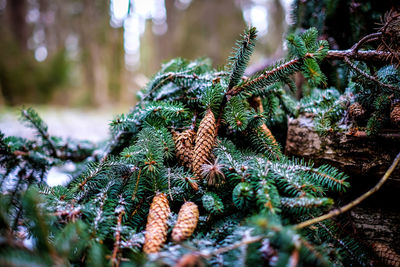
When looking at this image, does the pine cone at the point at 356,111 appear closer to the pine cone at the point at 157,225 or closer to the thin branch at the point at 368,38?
the thin branch at the point at 368,38

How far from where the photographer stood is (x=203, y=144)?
0.67 meters

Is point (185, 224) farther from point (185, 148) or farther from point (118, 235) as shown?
point (185, 148)

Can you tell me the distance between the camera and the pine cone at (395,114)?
672 millimetres

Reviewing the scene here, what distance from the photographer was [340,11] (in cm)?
123

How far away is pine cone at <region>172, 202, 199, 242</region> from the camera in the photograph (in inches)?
20.1

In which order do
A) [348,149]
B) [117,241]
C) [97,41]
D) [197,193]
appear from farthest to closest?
[97,41]
[348,149]
[197,193]
[117,241]

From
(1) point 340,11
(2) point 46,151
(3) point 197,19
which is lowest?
(2) point 46,151

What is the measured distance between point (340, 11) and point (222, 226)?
4.41 feet

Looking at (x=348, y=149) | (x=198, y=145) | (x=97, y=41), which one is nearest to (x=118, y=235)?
(x=198, y=145)

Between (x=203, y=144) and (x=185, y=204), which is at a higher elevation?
(x=203, y=144)

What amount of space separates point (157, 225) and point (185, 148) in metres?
0.26

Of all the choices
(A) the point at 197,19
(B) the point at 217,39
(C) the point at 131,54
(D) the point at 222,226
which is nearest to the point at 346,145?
(D) the point at 222,226

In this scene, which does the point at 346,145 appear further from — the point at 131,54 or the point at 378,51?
the point at 131,54

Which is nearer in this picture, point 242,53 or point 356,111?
point 242,53
